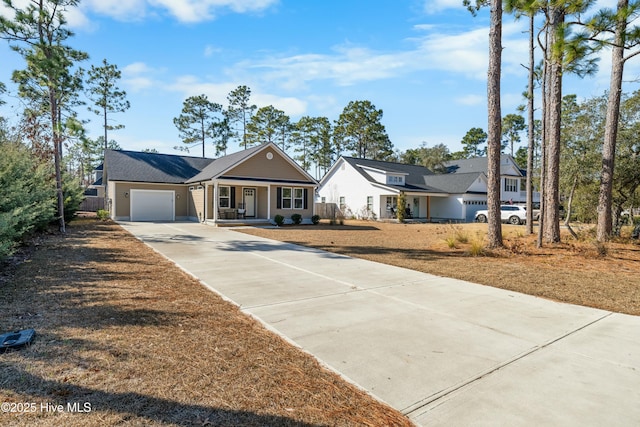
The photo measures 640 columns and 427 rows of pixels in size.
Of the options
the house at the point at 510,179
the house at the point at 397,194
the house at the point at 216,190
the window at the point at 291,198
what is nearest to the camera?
the house at the point at 216,190

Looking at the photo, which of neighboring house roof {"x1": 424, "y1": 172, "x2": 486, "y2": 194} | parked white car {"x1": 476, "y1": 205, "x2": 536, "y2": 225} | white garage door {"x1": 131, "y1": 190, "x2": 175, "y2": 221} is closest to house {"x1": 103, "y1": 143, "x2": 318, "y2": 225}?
white garage door {"x1": 131, "y1": 190, "x2": 175, "y2": 221}

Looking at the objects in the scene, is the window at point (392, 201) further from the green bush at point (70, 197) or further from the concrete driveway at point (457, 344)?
the concrete driveway at point (457, 344)

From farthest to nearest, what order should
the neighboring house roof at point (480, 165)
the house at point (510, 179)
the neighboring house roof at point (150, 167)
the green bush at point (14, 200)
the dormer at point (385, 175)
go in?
the neighboring house roof at point (480, 165), the house at point (510, 179), the dormer at point (385, 175), the neighboring house roof at point (150, 167), the green bush at point (14, 200)

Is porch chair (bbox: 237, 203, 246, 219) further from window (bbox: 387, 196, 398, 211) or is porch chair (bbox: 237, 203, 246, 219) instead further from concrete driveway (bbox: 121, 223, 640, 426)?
concrete driveway (bbox: 121, 223, 640, 426)

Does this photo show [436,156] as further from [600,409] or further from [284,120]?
[600,409]

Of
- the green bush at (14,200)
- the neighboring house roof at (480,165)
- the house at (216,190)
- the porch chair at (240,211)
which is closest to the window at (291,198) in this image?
the house at (216,190)

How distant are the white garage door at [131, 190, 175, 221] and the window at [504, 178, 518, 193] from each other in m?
32.3

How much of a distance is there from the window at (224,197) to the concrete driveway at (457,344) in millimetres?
15407

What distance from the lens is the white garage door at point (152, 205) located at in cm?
2353

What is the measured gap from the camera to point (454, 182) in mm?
32875

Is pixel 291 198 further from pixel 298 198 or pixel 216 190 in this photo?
pixel 216 190

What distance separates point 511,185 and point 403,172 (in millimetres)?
13148

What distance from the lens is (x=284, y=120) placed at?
46.2 meters

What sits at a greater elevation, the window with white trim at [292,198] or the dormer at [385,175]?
the dormer at [385,175]
